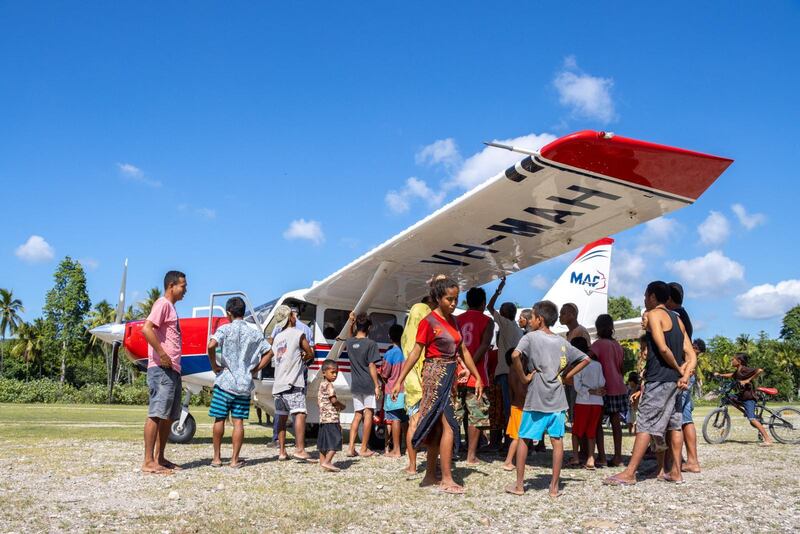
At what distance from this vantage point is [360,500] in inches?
182

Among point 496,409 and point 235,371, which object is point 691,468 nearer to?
point 496,409

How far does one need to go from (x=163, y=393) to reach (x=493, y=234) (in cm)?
401

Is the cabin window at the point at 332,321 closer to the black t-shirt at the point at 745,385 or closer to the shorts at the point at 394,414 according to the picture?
the shorts at the point at 394,414

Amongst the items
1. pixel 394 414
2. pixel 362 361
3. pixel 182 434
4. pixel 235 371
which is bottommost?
pixel 182 434

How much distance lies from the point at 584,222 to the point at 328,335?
4.37 m

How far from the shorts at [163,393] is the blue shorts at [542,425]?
3.21 metres

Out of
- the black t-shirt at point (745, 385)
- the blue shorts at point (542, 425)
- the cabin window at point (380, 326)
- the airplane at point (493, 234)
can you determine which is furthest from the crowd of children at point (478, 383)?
the cabin window at point (380, 326)

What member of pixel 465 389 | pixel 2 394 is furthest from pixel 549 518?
pixel 2 394

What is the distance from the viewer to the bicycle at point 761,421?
29.5 ft

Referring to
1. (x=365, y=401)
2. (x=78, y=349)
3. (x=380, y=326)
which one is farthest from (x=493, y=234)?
(x=78, y=349)

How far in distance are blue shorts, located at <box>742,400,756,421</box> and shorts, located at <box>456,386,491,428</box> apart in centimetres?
474

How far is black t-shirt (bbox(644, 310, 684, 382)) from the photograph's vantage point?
528cm

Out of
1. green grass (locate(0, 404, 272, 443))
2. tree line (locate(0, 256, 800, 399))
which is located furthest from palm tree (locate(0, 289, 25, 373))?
green grass (locate(0, 404, 272, 443))

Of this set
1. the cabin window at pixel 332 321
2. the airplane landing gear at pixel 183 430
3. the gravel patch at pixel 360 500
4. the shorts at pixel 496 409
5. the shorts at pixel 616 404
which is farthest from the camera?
the cabin window at pixel 332 321
